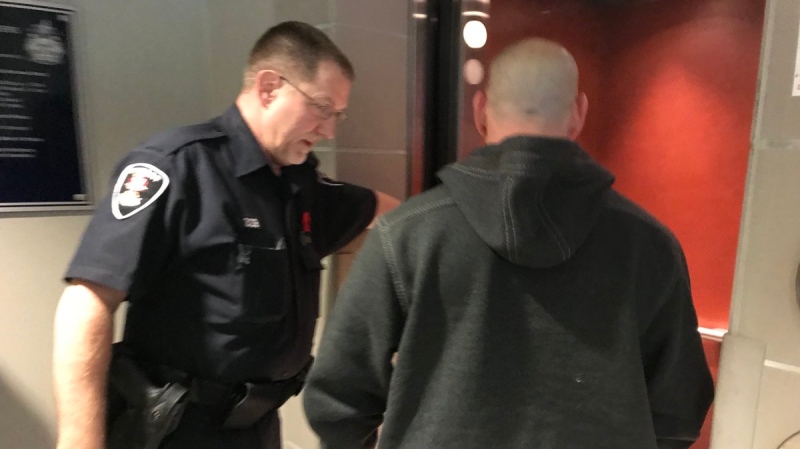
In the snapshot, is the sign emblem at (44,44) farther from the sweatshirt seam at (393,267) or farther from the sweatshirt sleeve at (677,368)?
the sweatshirt sleeve at (677,368)

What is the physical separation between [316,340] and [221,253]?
18.0 inches

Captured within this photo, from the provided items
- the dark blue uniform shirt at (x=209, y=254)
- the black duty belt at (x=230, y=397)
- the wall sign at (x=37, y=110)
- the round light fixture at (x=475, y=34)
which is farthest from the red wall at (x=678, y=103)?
the wall sign at (x=37, y=110)

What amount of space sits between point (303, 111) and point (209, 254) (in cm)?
31

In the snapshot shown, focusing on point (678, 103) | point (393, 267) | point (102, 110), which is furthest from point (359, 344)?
point (678, 103)

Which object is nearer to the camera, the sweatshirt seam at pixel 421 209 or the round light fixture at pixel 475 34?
the sweatshirt seam at pixel 421 209

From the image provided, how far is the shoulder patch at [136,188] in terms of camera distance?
3.03 ft

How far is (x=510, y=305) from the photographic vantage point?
2.49ft

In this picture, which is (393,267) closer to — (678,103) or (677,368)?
(677,368)

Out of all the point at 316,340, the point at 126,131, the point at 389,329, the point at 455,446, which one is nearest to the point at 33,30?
the point at 126,131

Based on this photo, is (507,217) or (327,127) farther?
(327,127)

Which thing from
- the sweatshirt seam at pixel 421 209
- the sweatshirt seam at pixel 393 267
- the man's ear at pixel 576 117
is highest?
the man's ear at pixel 576 117

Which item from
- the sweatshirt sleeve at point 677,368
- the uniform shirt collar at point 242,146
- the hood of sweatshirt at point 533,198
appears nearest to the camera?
the hood of sweatshirt at point 533,198

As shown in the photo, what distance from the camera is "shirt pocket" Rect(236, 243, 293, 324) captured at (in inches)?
40.2

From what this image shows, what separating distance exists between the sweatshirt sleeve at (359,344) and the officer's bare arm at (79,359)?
358mm
